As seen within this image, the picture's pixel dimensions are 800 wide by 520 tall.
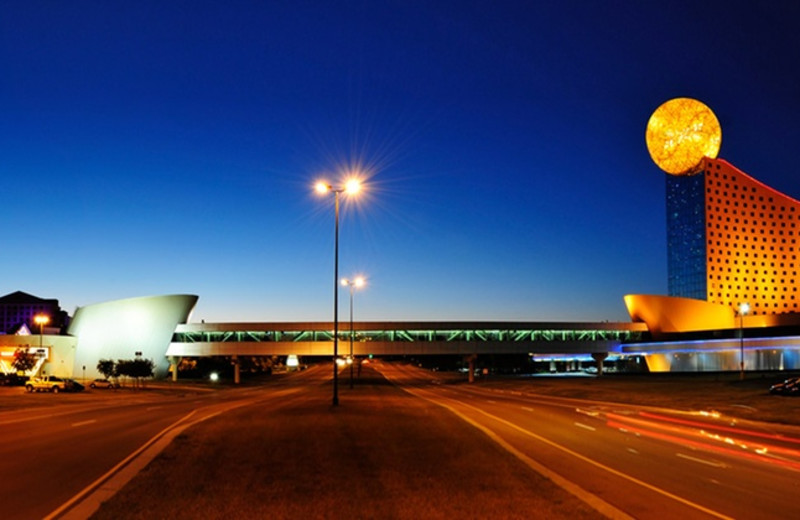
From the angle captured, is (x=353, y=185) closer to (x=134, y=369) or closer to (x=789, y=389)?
(x=789, y=389)

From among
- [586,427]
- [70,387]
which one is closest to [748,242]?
[70,387]

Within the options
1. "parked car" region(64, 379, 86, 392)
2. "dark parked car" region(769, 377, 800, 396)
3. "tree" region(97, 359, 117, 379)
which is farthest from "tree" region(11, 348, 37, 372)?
"dark parked car" region(769, 377, 800, 396)

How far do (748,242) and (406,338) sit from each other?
81.1 metres

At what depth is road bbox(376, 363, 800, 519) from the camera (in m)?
12.3

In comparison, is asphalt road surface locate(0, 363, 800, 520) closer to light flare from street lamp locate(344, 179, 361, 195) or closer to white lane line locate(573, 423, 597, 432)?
white lane line locate(573, 423, 597, 432)

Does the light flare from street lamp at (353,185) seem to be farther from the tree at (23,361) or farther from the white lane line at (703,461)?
the tree at (23,361)

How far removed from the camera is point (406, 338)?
11225cm

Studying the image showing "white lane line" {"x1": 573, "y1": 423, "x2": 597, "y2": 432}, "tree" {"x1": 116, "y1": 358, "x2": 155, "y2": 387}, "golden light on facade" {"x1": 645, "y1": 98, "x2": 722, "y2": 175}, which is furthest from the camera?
"golden light on facade" {"x1": 645, "y1": 98, "x2": 722, "y2": 175}

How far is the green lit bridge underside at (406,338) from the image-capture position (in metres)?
105

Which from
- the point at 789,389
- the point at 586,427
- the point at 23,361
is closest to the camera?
the point at 586,427

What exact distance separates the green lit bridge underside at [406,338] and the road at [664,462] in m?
71.2

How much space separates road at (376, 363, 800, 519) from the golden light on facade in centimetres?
10685

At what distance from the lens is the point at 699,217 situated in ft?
490

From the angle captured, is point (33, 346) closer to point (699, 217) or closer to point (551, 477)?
point (551, 477)
